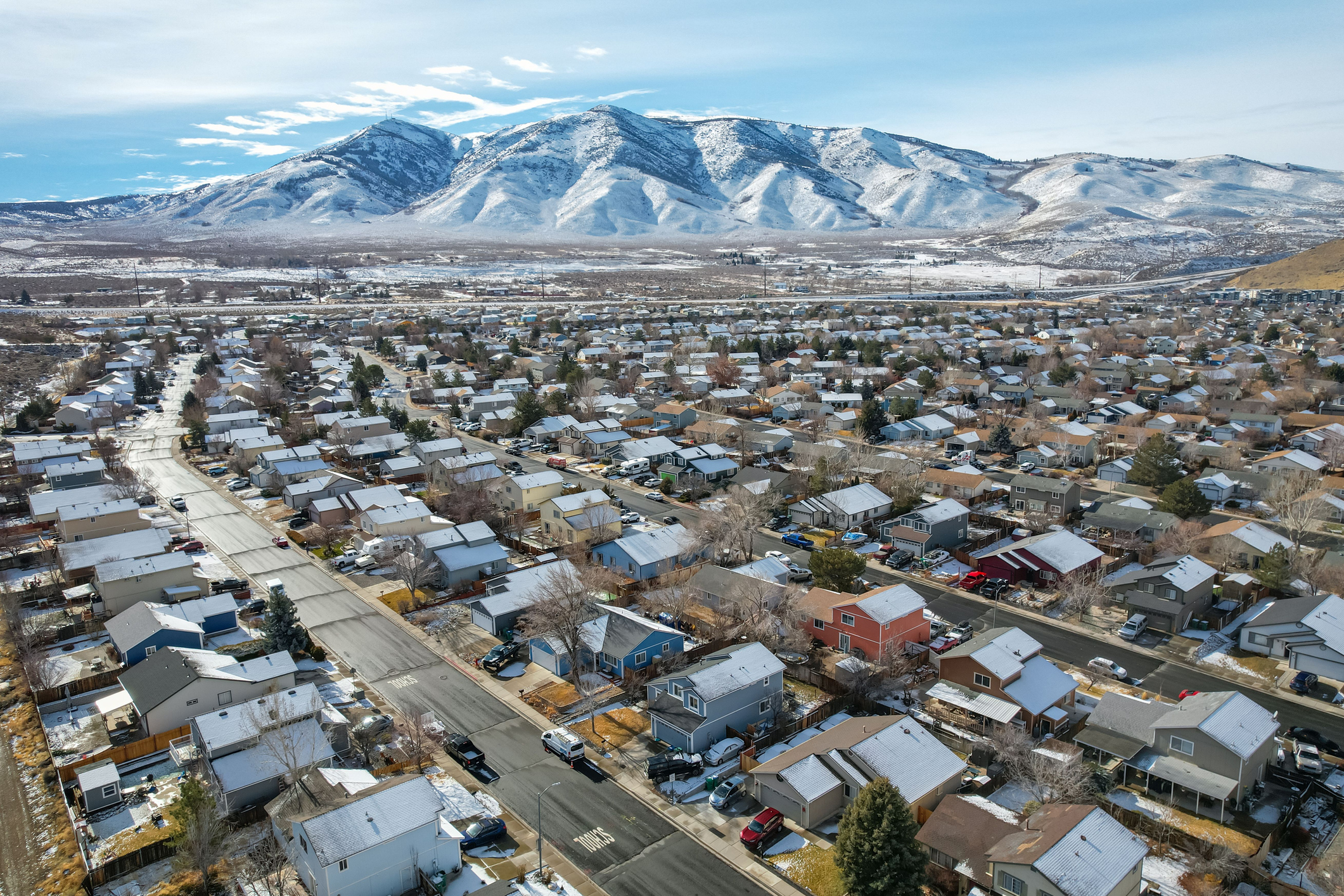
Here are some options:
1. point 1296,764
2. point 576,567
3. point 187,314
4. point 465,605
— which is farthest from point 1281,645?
point 187,314

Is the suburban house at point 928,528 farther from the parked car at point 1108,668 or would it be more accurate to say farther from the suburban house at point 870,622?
the parked car at point 1108,668

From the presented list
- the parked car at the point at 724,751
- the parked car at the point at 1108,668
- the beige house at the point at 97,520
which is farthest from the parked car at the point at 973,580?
the beige house at the point at 97,520

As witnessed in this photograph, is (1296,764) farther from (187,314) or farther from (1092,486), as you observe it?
(187,314)

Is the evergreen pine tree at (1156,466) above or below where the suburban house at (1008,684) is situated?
above

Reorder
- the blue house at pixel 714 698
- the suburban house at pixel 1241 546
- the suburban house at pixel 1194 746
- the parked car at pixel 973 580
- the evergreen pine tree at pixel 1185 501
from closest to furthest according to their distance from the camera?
1. the suburban house at pixel 1194 746
2. the blue house at pixel 714 698
3. the parked car at pixel 973 580
4. the suburban house at pixel 1241 546
5. the evergreen pine tree at pixel 1185 501

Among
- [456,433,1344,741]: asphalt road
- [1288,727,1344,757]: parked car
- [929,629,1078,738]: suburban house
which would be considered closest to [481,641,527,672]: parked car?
[456,433,1344,741]: asphalt road

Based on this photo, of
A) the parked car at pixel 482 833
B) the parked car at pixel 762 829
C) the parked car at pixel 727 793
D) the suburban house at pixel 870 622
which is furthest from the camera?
the suburban house at pixel 870 622
